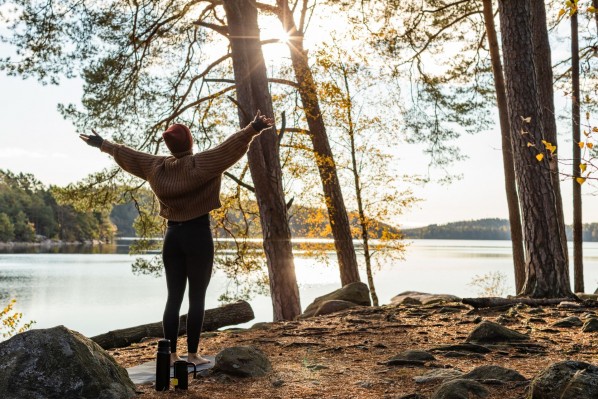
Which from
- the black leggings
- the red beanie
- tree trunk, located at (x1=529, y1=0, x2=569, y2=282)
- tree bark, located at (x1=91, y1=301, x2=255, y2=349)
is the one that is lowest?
tree bark, located at (x1=91, y1=301, x2=255, y2=349)

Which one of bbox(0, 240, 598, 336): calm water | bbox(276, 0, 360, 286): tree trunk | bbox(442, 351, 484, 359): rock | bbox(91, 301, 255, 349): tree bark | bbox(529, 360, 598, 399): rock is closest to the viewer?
bbox(529, 360, 598, 399): rock

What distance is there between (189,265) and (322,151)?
8.22 m

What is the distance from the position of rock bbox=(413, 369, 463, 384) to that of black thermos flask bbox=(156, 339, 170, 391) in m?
1.74

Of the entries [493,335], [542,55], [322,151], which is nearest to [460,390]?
[493,335]

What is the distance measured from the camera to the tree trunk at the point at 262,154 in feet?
30.1

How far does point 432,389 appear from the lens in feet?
13.1

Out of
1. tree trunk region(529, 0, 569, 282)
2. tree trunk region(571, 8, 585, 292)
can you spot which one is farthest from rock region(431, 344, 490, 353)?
A: tree trunk region(571, 8, 585, 292)

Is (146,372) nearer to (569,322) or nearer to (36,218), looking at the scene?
(569,322)

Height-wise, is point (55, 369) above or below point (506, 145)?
below

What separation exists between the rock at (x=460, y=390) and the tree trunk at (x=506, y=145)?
9.34 meters

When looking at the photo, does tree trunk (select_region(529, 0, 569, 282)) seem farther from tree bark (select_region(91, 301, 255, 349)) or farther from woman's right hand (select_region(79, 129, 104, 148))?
woman's right hand (select_region(79, 129, 104, 148))

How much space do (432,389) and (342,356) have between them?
146 centimetres

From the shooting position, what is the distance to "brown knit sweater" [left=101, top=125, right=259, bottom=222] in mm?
4668

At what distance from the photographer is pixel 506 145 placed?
41.2ft
